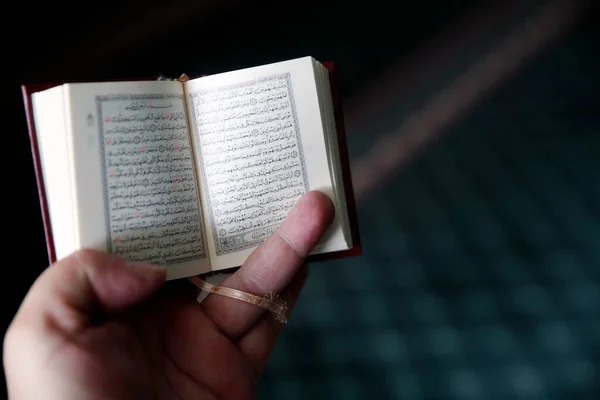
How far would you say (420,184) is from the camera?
1.78 metres

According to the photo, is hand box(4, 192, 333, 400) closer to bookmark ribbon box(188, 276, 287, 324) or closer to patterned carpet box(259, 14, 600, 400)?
bookmark ribbon box(188, 276, 287, 324)

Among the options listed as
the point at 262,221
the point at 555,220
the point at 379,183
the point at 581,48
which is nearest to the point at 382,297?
the point at 379,183

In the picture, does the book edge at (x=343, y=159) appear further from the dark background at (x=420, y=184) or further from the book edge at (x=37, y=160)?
the dark background at (x=420, y=184)

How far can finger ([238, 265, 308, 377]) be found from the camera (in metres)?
0.92

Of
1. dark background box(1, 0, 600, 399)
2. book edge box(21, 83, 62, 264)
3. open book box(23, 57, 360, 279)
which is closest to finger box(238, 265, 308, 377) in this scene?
open book box(23, 57, 360, 279)

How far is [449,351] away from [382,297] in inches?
10.2

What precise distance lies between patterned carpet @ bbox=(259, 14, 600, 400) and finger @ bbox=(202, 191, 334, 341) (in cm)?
70

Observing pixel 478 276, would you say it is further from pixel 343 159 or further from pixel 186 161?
pixel 186 161

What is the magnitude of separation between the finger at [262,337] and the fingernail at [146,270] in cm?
26

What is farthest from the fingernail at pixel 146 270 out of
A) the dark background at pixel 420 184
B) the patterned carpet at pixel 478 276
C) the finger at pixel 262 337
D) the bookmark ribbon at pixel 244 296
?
the patterned carpet at pixel 478 276

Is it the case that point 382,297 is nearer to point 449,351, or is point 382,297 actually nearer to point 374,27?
point 449,351

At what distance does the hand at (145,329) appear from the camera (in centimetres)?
67

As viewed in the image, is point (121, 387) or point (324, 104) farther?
point (324, 104)

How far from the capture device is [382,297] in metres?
1.60
